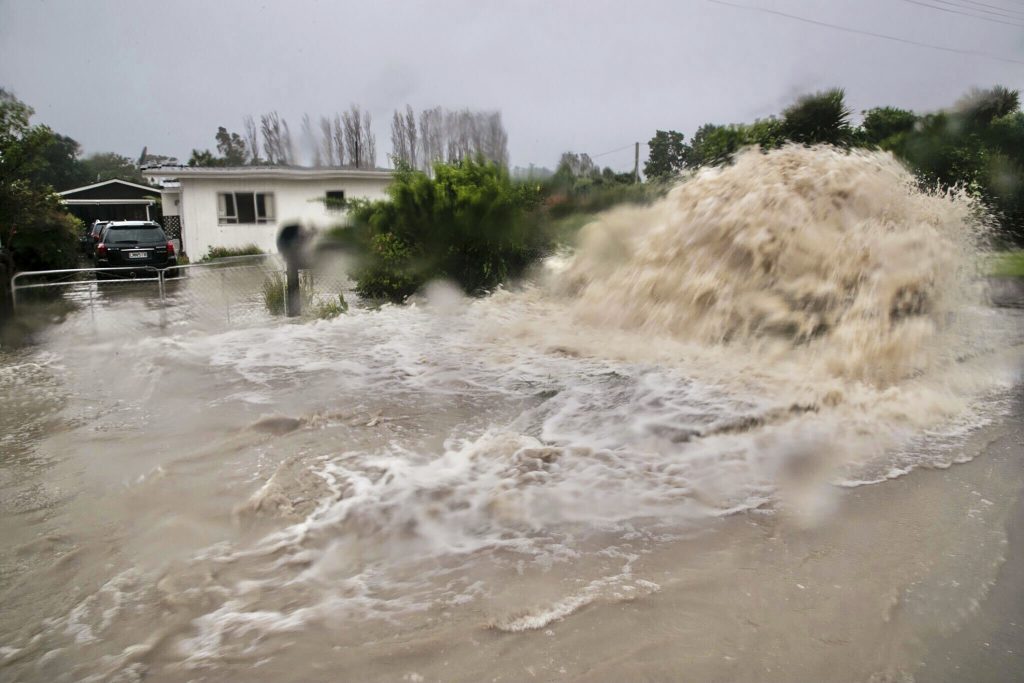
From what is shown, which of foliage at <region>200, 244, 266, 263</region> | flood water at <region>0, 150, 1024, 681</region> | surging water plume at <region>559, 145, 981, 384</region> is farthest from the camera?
foliage at <region>200, 244, 266, 263</region>

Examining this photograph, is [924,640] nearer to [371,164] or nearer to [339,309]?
[339,309]

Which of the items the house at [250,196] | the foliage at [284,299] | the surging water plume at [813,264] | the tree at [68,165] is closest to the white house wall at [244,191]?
the house at [250,196]

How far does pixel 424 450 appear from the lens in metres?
4.70

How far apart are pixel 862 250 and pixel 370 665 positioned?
562 cm

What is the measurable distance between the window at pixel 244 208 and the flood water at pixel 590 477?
12.7 meters

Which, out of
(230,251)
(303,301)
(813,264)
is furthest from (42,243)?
(813,264)

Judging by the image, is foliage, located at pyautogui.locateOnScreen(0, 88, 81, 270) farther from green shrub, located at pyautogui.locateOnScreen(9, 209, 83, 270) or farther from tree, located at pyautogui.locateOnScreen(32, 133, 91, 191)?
tree, located at pyautogui.locateOnScreen(32, 133, 91, 191)

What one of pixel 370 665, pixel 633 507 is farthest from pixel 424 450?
pixel 370 665

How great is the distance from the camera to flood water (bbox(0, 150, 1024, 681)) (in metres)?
2.62

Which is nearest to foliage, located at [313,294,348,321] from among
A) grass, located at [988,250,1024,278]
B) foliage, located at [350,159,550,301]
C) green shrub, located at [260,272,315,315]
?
green shrub, located at [260,272,315,315]

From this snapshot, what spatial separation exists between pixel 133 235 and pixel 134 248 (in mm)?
664

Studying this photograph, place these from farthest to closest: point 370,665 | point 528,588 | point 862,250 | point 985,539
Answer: point 862,250 < point 985,539 < point 528,588 < point 370,665

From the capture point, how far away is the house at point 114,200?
35.2 metres

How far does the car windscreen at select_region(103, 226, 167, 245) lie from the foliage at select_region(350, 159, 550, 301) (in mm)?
10046
